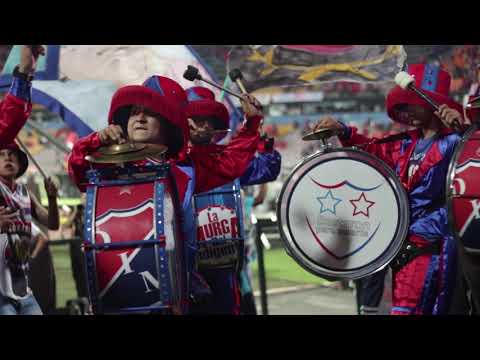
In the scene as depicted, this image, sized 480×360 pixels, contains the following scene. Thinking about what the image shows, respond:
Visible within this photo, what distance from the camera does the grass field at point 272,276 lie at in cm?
656

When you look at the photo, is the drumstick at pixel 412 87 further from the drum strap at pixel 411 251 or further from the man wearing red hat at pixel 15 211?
the man wearing red hat at pixel 15 211

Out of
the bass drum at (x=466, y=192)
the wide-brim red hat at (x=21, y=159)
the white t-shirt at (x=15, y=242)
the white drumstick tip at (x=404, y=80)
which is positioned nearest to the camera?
the bass drum at (x=466, y=192)

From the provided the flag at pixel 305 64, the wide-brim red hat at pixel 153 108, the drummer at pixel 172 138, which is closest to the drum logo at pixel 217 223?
the drummer at pixel 172 138

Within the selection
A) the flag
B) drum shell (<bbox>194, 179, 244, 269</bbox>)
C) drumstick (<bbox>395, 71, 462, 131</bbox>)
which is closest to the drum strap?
drumstick (<bbox>395, 71, 462, 131</bbox>)

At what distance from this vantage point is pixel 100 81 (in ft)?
12.2

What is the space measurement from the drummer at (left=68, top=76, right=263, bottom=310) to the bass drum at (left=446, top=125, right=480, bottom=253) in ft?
2.89

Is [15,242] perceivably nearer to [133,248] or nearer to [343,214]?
[133,248]

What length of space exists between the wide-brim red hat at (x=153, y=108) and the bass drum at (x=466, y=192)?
119 centimetres

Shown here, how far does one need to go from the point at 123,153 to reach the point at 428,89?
1547 mm

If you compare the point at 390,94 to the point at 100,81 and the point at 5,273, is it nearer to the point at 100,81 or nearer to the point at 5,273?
the point at 100,81

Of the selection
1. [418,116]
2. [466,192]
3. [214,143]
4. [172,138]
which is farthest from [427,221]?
[172,138]

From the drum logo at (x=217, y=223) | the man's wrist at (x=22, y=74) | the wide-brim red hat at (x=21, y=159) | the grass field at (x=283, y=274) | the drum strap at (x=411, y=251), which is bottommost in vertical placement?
the grass field at (x=283, y=274)

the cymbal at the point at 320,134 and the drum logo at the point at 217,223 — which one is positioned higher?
the cymbal at the point at 320,134

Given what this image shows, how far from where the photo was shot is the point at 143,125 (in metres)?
2.88
